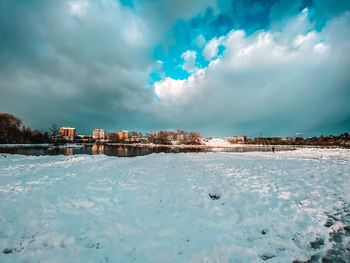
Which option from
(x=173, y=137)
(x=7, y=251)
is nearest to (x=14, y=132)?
(x=7, y=251)

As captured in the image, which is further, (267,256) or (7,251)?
(7,251)

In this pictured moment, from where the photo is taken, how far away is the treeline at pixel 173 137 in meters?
162

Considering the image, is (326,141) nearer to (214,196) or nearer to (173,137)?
(214,196)

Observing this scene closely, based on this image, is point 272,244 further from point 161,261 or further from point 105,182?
point 105,182

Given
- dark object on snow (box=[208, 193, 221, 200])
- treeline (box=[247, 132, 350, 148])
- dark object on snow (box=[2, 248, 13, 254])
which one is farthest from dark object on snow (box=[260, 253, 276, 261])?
treeline (box=[247, 132, 350, 148])

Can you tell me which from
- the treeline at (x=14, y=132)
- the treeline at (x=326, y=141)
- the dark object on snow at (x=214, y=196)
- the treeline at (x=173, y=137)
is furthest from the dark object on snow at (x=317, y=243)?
the treeline at (x=173, y=137)

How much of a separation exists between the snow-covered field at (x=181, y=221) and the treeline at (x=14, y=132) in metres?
92.5

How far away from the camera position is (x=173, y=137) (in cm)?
19312

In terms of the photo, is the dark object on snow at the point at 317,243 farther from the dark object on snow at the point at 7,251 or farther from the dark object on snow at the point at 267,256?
the dark object on snow at the point at 7,251

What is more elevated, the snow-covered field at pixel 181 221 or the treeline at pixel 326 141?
the treeline at pixel 326 141

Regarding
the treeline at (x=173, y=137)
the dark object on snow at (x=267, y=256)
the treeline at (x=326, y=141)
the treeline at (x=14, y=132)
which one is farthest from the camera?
the treeline at (x=173, y=137)

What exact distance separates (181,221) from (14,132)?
348 ft

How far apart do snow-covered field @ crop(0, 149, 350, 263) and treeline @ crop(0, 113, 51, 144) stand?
92517 millimetres

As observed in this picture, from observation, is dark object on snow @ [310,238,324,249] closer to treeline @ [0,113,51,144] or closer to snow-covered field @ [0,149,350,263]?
snow-covered field @ [0,149,350,263]
